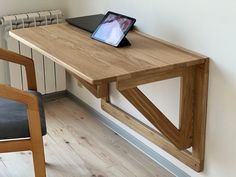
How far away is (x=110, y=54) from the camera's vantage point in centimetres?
205

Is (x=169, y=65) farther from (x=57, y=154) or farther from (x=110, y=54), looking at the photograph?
(x=57, y=154)

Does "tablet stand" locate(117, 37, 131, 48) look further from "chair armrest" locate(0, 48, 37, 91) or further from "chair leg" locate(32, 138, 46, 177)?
"chair leg" locate(32, 138, 46, 177)

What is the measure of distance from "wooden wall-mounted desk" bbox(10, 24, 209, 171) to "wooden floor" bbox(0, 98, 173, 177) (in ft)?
0.77

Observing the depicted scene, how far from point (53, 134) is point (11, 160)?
0.38 m

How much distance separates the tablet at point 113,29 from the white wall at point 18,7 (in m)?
1.01

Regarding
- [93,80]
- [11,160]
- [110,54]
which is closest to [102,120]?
[11,160]

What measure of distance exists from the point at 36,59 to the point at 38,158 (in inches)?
53.5

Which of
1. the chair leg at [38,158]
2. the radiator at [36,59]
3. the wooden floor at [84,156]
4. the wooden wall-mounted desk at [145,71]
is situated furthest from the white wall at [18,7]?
the chair leg at [38,158]

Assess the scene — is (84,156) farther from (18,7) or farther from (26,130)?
(18,7)

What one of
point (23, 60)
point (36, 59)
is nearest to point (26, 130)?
point (23, 60)

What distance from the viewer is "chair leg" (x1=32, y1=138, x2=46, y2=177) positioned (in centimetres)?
196

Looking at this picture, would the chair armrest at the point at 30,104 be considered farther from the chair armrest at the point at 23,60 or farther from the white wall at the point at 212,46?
the white wall at the point at 212,46

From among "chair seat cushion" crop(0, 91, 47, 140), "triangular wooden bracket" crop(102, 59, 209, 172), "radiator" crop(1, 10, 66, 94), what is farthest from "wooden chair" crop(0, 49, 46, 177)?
"radiator" crop(1, 10, 66, 94)

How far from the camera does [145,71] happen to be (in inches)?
73.2
